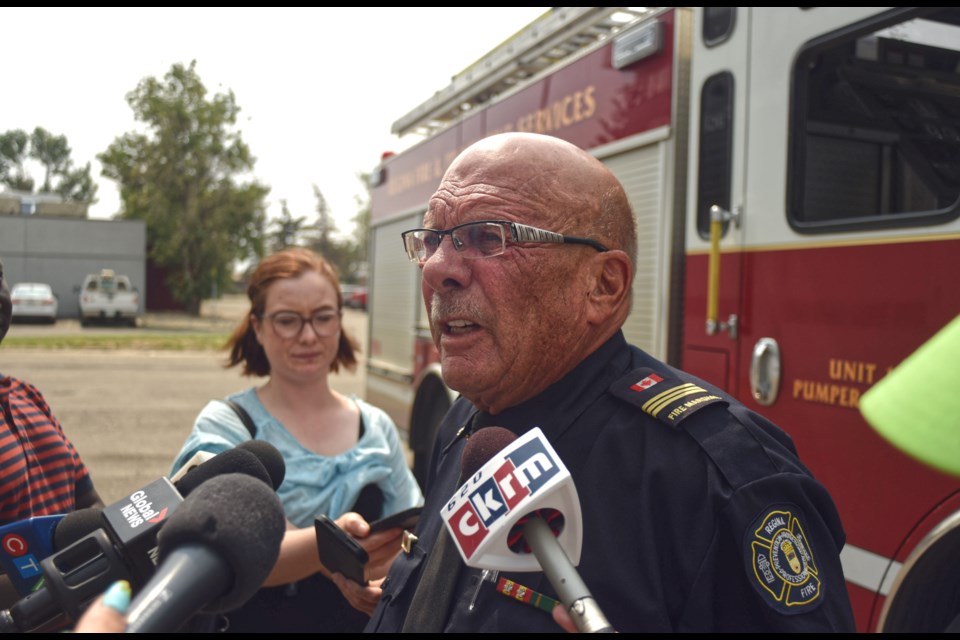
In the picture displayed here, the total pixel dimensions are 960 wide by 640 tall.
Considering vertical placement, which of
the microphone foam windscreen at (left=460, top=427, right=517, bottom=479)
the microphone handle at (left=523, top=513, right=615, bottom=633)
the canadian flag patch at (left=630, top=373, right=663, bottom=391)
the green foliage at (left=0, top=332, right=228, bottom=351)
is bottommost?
the green foliage at (left=0, top=332, right=228, bottom=351)

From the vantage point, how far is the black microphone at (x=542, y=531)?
2.73 feet

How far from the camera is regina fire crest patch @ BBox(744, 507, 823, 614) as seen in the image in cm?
120

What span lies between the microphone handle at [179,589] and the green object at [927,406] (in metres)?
0.60

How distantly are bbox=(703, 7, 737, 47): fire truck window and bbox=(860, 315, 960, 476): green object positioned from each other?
3.00m

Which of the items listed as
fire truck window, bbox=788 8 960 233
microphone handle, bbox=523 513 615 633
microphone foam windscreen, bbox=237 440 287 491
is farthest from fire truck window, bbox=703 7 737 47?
microphone handle, bbox=523 513 615 633

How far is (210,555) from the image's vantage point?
31.9 inches

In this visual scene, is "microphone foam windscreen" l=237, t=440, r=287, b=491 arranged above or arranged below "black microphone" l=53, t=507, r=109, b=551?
above

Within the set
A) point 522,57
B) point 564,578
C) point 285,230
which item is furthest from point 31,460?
point 285,230

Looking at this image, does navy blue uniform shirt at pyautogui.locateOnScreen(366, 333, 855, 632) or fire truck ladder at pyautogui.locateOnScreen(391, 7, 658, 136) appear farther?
fire truck ladder at pyautogui.locateOnScreen(391, 7, 658, 136)

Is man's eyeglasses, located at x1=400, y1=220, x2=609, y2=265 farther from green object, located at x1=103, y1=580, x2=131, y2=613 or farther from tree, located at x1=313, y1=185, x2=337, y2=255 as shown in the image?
tree, located at x1=313, y1=185, x2=337, y2=255

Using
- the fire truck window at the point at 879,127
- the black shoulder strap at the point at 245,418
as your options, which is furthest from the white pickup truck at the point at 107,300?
the fire truck window at the point at 879,127

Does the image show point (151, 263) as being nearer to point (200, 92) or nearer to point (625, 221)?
point (200, 92)

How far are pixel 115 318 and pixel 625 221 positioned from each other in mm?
26540

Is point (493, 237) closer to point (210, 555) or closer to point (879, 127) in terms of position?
point (210, 555)
